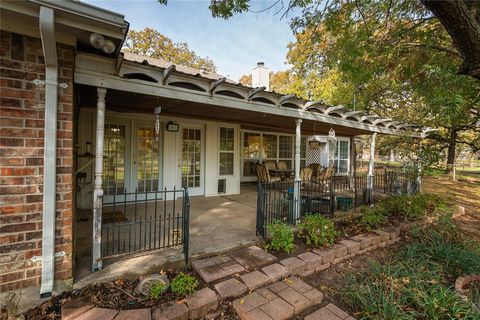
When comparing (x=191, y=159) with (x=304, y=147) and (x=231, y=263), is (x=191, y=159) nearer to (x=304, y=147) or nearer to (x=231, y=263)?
(x=231, y=263)

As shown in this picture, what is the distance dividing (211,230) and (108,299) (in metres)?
2.01

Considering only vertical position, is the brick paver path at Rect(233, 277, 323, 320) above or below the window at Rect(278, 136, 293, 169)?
below

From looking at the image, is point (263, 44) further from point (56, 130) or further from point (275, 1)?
point (56, 130)

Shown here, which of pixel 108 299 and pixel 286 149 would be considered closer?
pixel 108 299

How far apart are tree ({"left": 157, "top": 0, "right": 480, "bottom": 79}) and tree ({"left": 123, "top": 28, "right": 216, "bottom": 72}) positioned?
13202 mm

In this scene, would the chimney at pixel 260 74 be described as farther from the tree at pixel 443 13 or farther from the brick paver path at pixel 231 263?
the brick paver path at pixel 231 263

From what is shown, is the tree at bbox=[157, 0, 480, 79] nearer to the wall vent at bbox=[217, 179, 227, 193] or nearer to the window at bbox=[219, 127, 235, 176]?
the window at bbox=[219, 127, 235, 176]

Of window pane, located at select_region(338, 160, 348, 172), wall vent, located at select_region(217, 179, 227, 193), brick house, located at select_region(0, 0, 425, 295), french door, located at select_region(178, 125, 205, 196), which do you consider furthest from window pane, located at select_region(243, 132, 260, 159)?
brick house, located at select_region(0, 0, 425, 295)

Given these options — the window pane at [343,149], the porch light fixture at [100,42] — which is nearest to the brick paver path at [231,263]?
the porch light fixture at [100,42]

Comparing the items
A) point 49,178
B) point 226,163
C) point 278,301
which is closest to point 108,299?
point 49,178

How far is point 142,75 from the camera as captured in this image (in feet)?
10.4

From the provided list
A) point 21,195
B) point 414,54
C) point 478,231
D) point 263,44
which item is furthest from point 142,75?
point 478,231

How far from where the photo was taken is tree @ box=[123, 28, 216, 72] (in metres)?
18.2

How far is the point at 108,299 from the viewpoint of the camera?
237 centimetres
